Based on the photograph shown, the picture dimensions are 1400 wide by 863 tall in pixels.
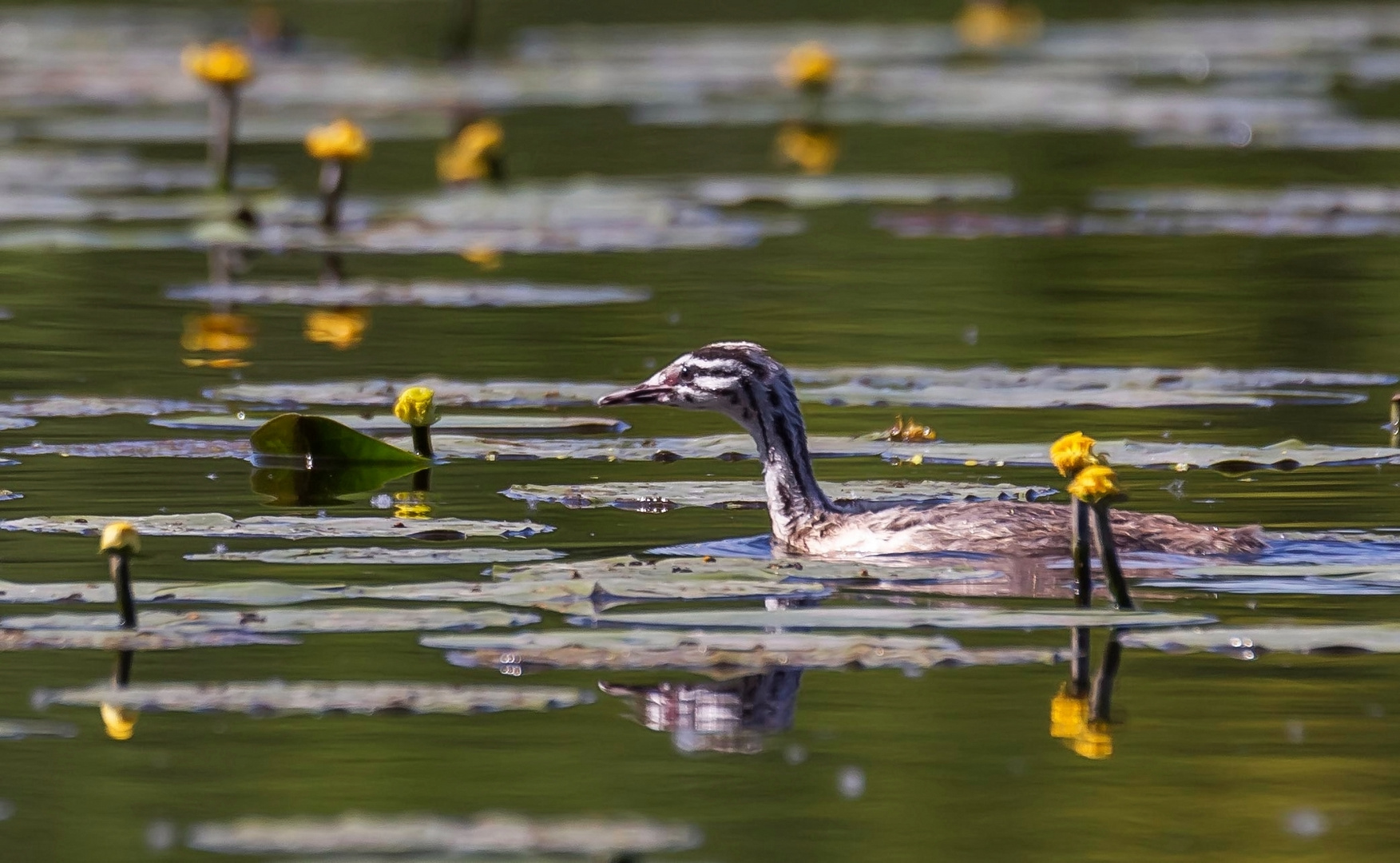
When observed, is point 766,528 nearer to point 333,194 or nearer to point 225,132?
point 333,194

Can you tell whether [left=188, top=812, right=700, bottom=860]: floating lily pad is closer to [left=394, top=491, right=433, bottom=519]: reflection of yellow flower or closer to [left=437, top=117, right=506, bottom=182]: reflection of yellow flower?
[left=394, top=491, right=433, bottom=519]: reflection of yellow flower

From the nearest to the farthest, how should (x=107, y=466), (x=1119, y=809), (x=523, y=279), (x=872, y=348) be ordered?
(x=1119, y=809) < (x=107, y=466) < (x=872, y=348) < (x=523, y=279)

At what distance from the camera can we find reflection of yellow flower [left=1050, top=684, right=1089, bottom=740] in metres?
6.12

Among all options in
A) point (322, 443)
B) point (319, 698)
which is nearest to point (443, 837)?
point (319, 698)

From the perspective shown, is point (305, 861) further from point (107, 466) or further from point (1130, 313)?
point (1130, 313)

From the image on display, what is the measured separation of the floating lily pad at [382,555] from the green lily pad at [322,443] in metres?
1.45

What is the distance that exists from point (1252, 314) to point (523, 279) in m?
3.84

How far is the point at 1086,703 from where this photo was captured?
636cm

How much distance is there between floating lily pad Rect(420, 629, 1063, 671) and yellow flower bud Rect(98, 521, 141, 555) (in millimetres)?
774

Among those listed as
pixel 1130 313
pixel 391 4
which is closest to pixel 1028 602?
pixel 1130 313

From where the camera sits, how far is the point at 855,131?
79.7ft

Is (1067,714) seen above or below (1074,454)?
below

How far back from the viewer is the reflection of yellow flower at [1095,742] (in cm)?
596

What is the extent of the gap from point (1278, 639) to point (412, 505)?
3.22 meters
